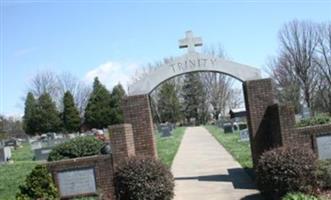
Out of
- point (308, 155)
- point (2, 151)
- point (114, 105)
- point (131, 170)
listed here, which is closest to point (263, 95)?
point (308, 155)

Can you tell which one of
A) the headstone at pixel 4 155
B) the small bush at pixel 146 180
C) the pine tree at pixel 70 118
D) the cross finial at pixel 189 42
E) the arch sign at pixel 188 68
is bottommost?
the small bush at pixel 146 180

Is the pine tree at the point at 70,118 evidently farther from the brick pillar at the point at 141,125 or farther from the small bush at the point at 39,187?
the small bush at the point at 39,187

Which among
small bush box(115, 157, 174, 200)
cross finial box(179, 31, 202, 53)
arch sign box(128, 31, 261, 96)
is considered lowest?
small bush box(115, 157, 174, 200)

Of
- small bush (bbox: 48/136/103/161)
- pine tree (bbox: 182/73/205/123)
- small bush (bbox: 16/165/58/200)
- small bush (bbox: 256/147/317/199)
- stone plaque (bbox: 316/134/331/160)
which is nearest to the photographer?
small bush (bbox: 256/147/317/199)

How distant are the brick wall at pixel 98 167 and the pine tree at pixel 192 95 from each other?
289 ft

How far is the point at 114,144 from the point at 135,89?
8.21ft

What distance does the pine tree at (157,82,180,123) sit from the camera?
97375 mm

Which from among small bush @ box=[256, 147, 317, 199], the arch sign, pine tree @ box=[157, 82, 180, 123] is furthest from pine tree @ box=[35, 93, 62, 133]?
small bush @ box=[256, 147, 317, 199]

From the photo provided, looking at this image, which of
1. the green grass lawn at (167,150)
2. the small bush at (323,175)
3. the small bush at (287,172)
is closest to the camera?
the small bush at (287,172)

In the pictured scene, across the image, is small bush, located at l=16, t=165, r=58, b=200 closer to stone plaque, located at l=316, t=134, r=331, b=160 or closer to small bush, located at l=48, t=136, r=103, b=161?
small bush, located at l=48, t=136, r=103, b=161

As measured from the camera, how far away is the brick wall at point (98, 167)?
573 inches

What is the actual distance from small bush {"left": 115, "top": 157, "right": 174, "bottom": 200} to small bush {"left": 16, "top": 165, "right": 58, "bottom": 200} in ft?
6.04

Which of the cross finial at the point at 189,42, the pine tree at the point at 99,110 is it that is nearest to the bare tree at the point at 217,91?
the pine tree at the point at 99,110

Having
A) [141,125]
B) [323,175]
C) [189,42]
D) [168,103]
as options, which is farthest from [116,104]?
[323,175]
